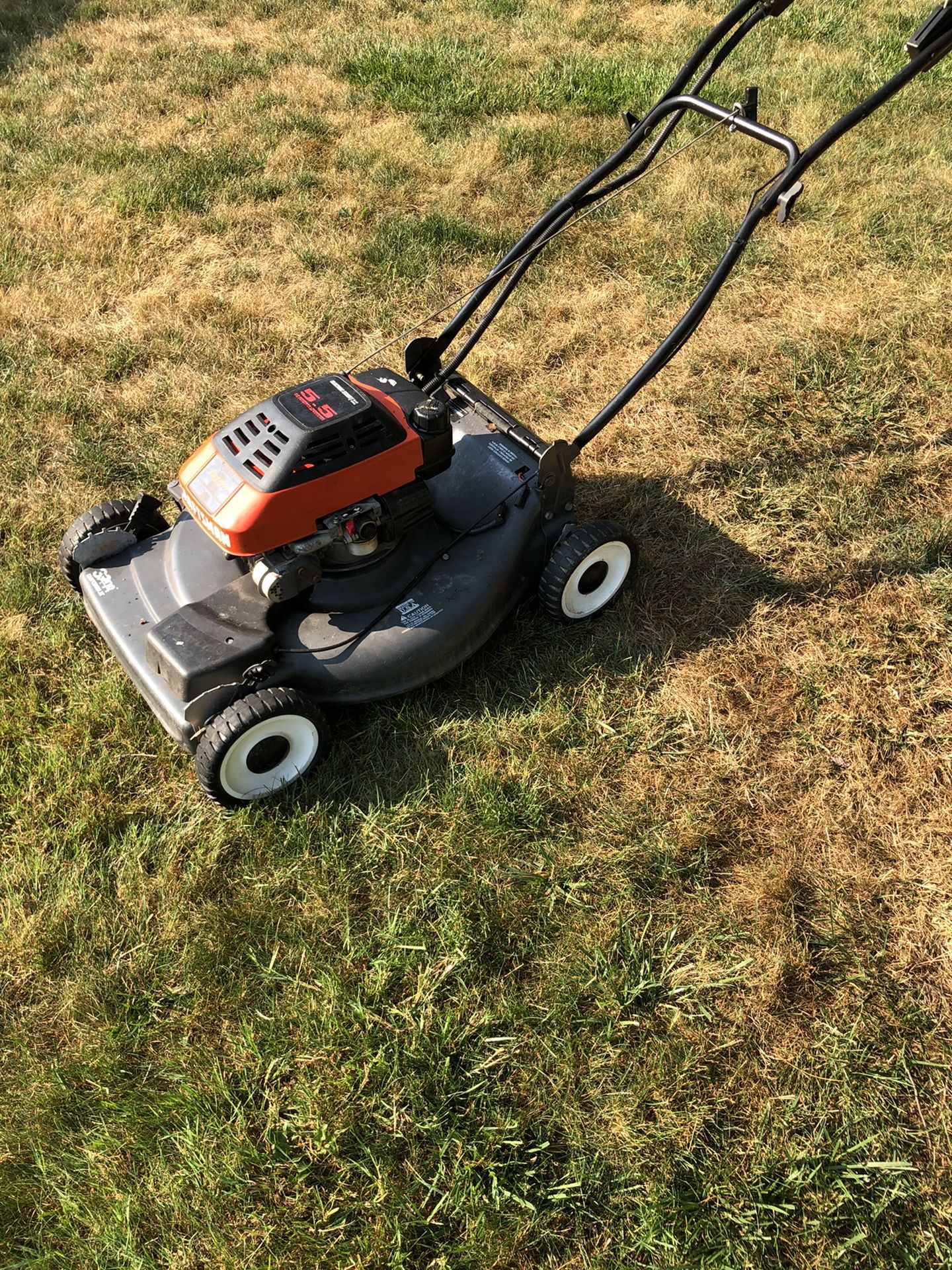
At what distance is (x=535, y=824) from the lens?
2.76 metres

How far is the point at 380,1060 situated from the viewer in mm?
2283

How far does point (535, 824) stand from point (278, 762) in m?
Answer: 0.73

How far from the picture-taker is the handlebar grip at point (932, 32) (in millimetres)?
2633

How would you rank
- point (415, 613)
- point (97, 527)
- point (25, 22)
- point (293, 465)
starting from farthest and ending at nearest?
point (25, 22) → point (97, 527) → point (415, 613) → point (293, 465)

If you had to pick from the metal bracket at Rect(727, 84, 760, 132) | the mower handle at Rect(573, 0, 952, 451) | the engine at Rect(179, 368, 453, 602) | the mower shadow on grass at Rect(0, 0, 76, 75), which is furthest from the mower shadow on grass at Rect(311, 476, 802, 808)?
the mower shadow on grass at Rect(0, 0, 76, 75)

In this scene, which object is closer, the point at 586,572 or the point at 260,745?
the point at 260,745

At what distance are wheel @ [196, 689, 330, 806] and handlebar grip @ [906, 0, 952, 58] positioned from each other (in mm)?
2336

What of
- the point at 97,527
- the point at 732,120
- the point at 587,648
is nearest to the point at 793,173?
the point at 732,120

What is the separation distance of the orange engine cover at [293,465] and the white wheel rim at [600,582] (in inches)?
26.7

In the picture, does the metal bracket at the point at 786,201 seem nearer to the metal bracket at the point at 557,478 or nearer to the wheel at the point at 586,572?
the metal bracket at the point at 557,478

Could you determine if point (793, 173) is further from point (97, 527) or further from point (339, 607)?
point (97, 527)

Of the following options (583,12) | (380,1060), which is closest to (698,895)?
(380,1060)

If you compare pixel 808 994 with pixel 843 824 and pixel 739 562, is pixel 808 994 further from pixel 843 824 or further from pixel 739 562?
pixel 739 562

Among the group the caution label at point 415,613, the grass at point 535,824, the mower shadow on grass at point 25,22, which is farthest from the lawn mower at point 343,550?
the mower shadow on grass at point 25,22
